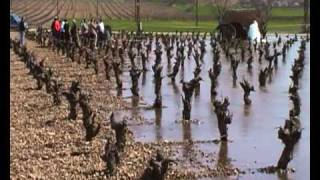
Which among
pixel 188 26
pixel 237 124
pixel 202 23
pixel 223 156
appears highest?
pixel 202 23

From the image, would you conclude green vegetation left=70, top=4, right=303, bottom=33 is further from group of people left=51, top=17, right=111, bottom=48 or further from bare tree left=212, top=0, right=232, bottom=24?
group of people left=51, top=17, right=111, bottom=48

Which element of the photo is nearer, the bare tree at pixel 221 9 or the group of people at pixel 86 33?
the group of people at pixel 86 33

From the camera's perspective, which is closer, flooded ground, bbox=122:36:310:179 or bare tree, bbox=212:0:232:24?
flooded ground, bbox=122:36:310:179

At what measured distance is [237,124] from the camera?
1119 centimetres

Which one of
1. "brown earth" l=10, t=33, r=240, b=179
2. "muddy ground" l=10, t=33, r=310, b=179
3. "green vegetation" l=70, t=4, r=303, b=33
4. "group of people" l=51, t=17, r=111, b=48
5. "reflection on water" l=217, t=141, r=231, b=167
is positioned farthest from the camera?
"green vegetation" l=70, t=4, r=303, b=33

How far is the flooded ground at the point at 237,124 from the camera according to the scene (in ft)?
27.9

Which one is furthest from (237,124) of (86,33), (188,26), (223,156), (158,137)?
(188,26)

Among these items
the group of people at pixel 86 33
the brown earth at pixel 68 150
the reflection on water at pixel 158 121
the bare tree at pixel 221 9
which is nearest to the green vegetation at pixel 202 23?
the bare tree at pixel 221 9


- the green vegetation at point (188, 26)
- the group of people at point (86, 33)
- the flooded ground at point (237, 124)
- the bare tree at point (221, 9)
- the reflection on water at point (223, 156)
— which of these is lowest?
the reflection on water at point (223, 156)

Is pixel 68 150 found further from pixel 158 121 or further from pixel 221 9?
pixel 221 9

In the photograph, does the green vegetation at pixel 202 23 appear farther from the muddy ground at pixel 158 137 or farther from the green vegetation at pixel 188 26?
the muddy ground at pixel 158 137

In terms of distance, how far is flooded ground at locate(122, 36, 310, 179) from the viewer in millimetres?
8500

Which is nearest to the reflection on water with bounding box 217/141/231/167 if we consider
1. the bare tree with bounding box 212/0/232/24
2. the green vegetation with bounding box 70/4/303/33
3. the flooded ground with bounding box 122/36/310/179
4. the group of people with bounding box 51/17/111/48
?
the flooded ground with bounding box 122/36/310/179
